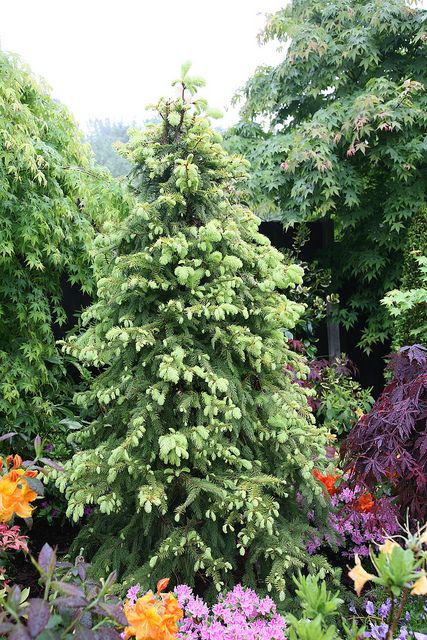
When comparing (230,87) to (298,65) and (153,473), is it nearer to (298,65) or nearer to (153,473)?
(298,65)

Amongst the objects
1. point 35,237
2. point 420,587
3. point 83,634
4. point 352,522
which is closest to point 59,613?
point 83,634

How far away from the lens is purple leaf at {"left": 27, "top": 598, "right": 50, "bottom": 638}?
0.92 metres

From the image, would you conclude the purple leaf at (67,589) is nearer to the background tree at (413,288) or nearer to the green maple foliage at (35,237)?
the green maple foliage at (35,237)

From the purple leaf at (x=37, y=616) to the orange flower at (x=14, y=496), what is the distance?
→ 0.51 m

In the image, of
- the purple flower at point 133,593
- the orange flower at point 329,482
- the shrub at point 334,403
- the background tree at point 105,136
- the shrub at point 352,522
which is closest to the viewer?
the purple flower at point 133,593

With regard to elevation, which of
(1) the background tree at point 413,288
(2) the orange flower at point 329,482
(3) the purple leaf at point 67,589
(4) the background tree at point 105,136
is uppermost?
(4) the background tree at point 105,136

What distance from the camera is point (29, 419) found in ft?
10.0

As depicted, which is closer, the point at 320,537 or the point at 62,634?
the point at 62,634

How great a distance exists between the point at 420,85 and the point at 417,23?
2.62ft

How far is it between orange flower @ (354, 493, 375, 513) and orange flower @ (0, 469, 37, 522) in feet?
5.04

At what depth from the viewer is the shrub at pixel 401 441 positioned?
1862 mm

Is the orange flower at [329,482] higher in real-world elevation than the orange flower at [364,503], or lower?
higher

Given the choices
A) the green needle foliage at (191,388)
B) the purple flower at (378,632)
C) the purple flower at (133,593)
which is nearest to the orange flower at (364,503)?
the green needle foliage at (191,388)

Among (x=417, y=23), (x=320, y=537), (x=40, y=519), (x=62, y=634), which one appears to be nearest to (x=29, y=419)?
(x=40, y=519)
